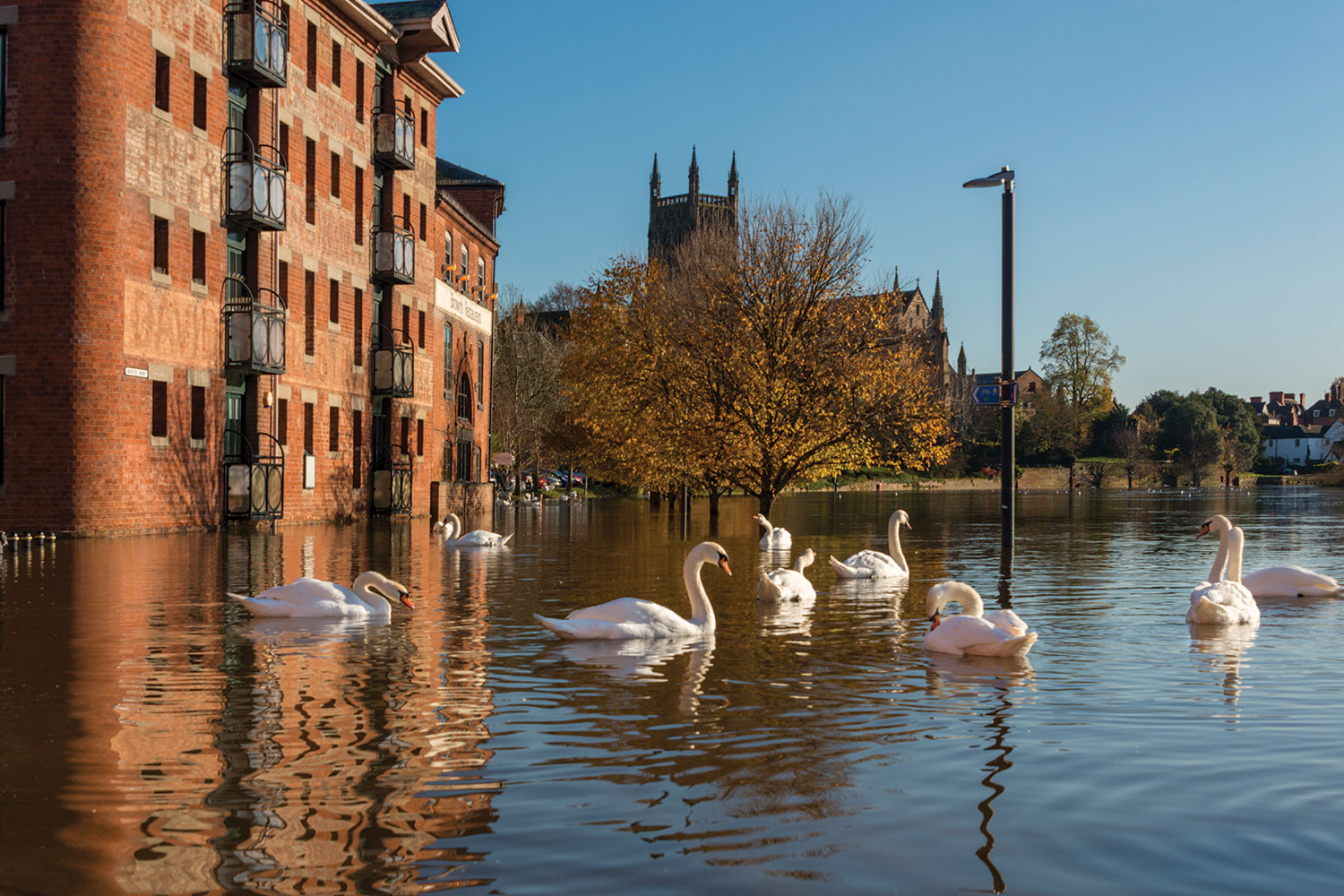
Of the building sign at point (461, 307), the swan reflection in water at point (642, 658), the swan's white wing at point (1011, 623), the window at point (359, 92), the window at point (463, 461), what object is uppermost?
the window at point (359, 92)

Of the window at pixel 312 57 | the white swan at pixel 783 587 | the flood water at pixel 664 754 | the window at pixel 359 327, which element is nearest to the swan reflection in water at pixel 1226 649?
the flood water at pixel 664 754

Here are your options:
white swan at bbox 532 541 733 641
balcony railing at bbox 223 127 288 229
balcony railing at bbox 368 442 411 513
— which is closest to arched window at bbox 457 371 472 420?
balcony railing at bbox 368 442 411 513

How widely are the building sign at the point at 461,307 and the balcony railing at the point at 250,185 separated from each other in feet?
48.5

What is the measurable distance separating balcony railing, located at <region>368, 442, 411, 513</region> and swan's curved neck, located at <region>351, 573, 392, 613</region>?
2829cm

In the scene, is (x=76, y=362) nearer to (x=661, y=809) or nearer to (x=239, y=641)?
(x=239, y=641)

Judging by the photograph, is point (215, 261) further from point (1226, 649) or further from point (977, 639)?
point (1226, 649)

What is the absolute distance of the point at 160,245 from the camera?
28.8m

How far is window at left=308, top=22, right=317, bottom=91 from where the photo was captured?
3609 centimetres

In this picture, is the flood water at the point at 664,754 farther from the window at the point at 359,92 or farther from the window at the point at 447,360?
the window at the point at 447,360

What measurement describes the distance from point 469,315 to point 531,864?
49833 mm

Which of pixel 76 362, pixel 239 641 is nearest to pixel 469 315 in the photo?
pixel 76 362

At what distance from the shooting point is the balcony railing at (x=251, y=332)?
103ft

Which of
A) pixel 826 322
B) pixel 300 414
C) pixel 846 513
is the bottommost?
pixel 846 513

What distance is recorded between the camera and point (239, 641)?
10898 mm
